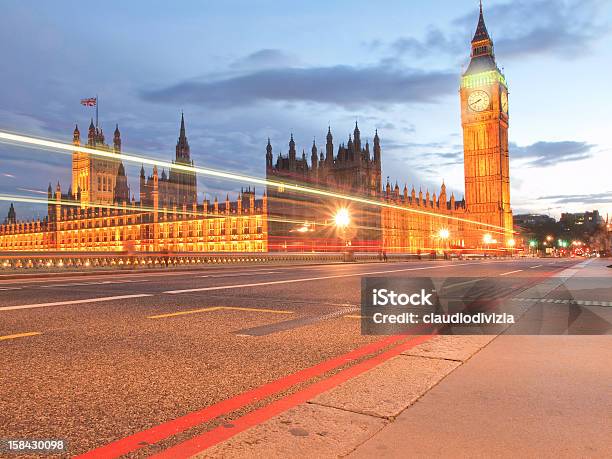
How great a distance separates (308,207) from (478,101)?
51.5 meters

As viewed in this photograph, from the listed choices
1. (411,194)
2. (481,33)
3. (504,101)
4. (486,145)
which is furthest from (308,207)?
(481,33)

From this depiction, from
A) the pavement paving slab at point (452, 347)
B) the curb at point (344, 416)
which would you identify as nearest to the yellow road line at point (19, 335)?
the curb at point (344, 416)

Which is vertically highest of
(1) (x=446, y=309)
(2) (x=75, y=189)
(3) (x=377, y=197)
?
(2) (x=75, y=189)

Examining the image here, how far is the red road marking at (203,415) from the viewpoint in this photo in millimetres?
2551

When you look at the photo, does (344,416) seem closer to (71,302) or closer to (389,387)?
(389,387)

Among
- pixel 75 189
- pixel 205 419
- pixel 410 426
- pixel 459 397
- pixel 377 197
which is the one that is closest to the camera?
pixel 410 426

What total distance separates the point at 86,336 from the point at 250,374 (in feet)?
8.49

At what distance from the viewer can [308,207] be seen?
7881 cm

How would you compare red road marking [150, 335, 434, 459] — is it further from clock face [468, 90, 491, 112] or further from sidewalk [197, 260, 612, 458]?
clock face [468, 90, 491, 112]

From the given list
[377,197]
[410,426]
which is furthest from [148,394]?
[377,197]

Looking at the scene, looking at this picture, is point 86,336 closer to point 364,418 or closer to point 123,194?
point 364,418

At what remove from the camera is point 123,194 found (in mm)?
126938

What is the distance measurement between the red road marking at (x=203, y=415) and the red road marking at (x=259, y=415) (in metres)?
0.17

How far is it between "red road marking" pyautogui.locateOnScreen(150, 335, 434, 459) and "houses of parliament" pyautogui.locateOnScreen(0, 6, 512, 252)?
55.2 meters
